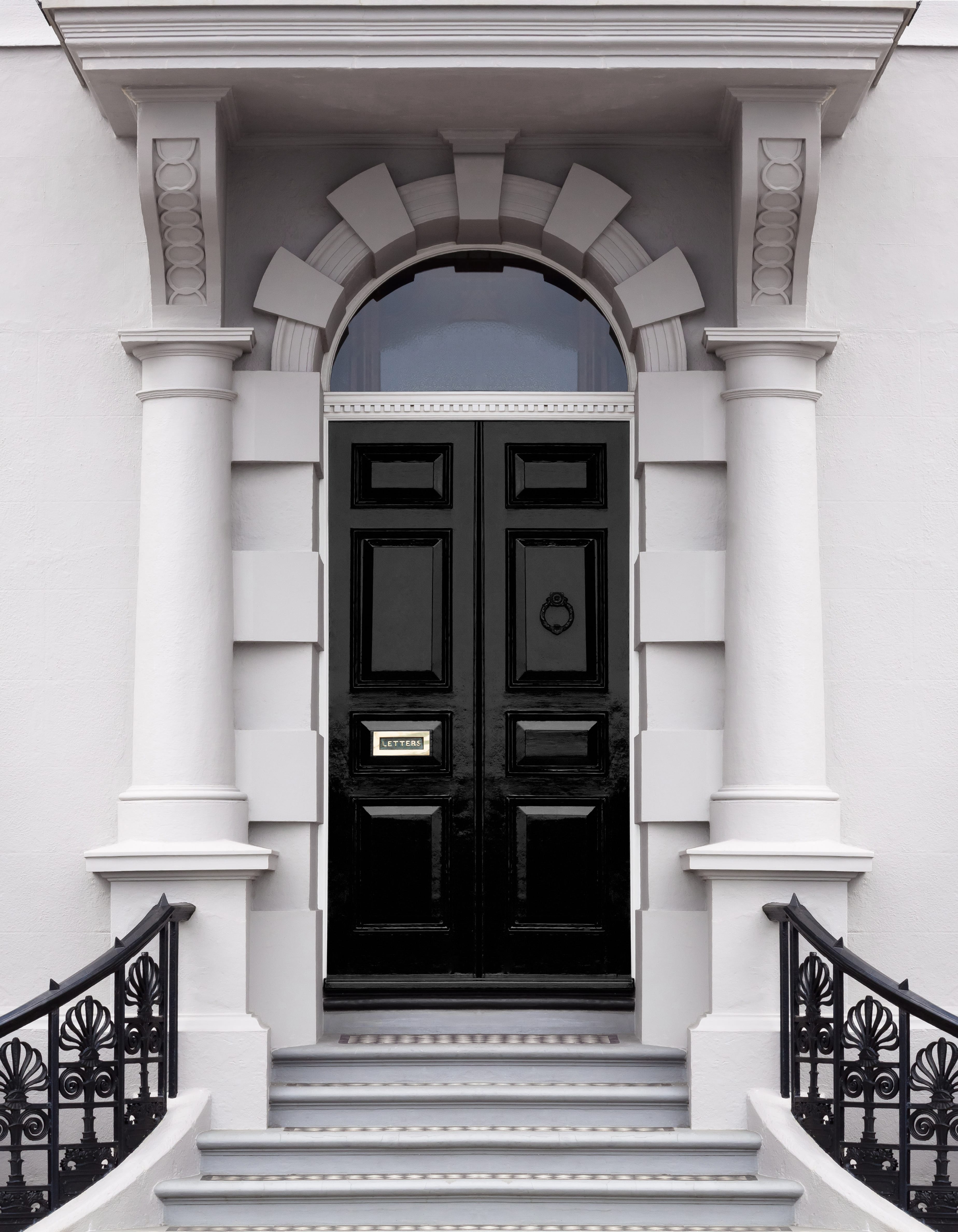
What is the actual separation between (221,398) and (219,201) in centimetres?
90

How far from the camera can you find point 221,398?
7.09m

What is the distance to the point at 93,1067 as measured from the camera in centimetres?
589

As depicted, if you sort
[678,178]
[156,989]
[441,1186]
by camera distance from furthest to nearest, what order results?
[678,178], [156,989], [441,1186]

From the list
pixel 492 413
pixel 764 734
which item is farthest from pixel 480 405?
pixel 764 734

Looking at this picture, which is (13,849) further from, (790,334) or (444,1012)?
(790,334)

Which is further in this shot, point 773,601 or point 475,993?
point 475,993

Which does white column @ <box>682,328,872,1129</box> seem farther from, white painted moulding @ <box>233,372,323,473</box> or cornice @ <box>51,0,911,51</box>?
white painted moulding @ <box>233,372,323,473</box>

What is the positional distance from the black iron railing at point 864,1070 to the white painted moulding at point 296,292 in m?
3.46

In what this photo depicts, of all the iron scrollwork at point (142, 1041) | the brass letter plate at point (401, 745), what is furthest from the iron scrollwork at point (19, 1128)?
the brass letter plate at point (401, 745)

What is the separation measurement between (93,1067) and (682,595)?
10.8 feet

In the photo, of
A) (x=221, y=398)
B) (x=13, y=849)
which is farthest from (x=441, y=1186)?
(x=221, y=398)

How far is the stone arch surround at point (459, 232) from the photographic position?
7.28 m

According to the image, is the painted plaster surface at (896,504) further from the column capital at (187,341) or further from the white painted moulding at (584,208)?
the column capital at (187,341)

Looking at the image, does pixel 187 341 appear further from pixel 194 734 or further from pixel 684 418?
pixel 684 418
